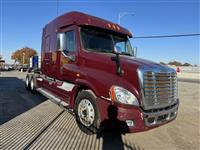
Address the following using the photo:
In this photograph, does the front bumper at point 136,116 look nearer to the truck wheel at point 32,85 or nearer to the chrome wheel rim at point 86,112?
the chrome wheel rim at point 86,112

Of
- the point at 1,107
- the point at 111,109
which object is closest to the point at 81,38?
the point at 111,109

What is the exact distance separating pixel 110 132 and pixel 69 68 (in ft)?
6.53

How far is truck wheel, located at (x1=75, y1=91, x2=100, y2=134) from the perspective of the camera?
503 cm

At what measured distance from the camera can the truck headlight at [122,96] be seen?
14.8ft

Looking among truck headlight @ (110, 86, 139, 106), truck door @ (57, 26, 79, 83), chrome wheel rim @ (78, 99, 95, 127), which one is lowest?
chrome wheel rim @ (78, 99, 95, 127)

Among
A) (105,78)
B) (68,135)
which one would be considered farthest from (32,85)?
(105,78)

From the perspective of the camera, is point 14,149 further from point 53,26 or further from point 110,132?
point 53,26

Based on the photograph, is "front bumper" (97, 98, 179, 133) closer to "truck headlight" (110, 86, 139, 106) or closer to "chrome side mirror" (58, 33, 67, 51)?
"truck headlight" (110, 86, 139, 106)

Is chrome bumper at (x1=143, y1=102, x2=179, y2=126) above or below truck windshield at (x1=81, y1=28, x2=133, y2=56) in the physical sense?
below

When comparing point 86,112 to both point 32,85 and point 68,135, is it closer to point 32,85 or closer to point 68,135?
point 68,135

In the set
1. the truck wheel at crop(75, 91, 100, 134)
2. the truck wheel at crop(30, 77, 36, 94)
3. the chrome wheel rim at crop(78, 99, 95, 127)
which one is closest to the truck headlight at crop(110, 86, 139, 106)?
the truck wheel at crop(75, 91, 100, 134)

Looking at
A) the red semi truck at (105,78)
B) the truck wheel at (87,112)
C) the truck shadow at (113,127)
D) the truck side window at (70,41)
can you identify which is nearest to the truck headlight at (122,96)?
the red semi truck at (105,78)

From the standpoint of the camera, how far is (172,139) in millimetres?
5406

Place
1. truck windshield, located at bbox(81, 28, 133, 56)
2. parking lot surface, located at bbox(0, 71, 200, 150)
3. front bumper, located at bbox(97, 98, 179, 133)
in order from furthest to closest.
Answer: truck windshield, located at bbox(81, 28, 133, 56) → parking lot surface, located at bbox(0, 71, 200, 150) → front bumper, located at bbox(97, 98, 179, 133)
